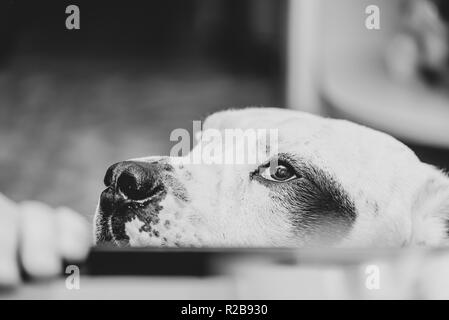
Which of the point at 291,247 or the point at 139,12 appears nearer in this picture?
the point at 291,247

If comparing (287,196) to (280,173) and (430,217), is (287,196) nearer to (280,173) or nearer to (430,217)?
(280,173)

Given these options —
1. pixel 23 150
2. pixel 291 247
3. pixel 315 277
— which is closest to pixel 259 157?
pixel 291 247

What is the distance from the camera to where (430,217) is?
5.35 feet

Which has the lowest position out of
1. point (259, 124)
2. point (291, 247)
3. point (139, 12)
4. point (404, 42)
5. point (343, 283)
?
point (343, 283)

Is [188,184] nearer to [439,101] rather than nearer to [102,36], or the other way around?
[102,36]

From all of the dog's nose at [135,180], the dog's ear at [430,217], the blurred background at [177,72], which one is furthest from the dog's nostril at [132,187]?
the dog's ear at [430,217]

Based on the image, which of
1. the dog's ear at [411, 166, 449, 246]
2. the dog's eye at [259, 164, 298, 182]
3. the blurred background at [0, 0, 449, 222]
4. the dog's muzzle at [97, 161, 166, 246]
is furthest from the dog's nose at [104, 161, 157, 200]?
the dog's ear at [411, 166, 449, 246]

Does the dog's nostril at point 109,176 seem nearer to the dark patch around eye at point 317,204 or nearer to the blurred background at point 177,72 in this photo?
the blurred background at point 177,72

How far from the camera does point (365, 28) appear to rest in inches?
69.0

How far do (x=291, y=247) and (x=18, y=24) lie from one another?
113 centimetres

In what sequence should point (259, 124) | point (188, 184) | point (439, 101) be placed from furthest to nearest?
point (439, 101)
point (259, 124)
point (188, 184)

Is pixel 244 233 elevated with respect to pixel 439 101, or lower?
lower

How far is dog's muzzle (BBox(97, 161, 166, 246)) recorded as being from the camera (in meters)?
1.56

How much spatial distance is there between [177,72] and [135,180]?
16.5 inches
